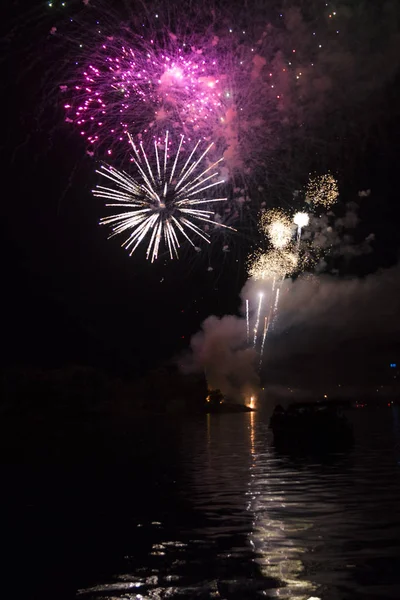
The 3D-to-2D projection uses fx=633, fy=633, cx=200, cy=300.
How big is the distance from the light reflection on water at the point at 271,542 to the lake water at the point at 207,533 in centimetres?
5

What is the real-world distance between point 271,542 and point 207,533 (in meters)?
3.07

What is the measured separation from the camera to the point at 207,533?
22.0m

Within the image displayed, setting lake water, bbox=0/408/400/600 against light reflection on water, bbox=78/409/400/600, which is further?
lake water, bbox=0/408/400/600

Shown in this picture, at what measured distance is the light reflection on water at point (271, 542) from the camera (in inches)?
580

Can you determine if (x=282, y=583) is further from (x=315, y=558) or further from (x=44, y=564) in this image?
(x=44, y=564)

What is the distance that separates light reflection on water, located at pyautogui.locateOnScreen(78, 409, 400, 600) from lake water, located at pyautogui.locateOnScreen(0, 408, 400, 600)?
0.05 m

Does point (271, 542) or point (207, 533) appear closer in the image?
point (271, 542)

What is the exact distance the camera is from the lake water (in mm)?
15172

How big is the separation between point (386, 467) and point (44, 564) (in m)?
30.2

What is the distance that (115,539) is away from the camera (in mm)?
21703

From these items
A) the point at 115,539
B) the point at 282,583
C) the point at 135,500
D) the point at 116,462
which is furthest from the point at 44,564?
the point at 116,462

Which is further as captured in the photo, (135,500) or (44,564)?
(135,500)

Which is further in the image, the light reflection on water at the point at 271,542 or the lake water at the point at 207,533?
the lake water at the point at 207,533

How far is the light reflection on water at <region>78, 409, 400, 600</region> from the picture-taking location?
14.7m
